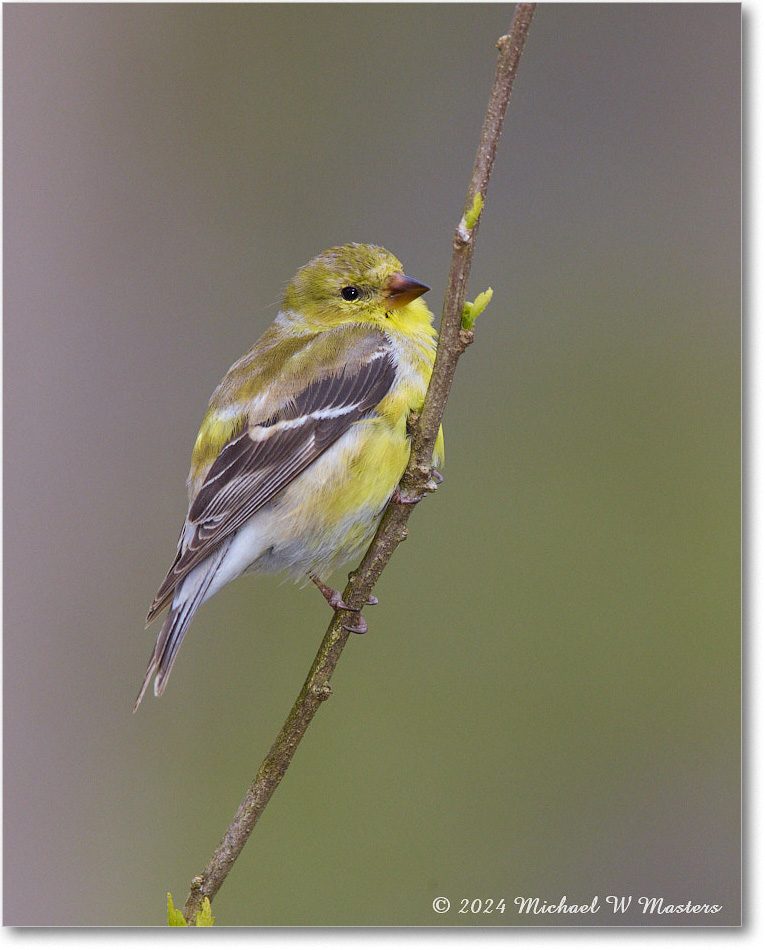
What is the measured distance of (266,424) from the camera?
2773 millimetres

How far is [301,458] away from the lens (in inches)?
106

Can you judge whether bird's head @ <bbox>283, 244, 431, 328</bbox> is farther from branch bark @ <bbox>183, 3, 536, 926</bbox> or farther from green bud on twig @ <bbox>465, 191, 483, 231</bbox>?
green bud on twig @ <bbox>465, 191, 483, 231</bbox>

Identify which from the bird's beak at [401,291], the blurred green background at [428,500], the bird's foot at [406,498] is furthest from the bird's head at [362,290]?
the bird's foot at [406,498]

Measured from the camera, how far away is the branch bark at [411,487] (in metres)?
1.83

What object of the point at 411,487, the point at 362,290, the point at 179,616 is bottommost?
the point at 179,616

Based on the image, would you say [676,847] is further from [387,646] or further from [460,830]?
[387,646]

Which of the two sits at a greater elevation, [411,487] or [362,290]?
[362,290]

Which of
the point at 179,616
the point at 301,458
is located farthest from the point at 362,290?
the point at 179,616

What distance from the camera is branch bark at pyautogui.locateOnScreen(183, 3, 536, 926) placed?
5.99 feet

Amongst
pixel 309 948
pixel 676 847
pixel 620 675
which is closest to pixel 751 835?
pixel 676 847

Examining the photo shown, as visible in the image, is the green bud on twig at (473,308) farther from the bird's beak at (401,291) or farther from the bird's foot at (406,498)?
the bird's beak at (401,291)

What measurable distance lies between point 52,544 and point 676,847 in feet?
7.42

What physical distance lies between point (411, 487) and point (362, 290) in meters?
1.02

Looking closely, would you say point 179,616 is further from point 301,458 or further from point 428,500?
point 428,500
